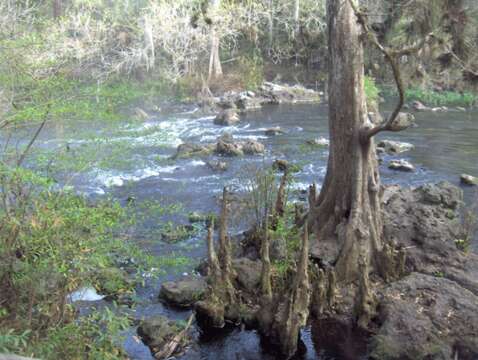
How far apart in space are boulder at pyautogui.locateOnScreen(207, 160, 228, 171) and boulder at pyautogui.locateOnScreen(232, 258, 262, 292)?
333 inches

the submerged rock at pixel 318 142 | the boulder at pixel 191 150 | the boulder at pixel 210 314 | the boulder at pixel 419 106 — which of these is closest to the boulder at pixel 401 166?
the submerged rock at pixel 318 142

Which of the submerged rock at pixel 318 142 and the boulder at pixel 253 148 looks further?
the submerged rock at pixel 318 142

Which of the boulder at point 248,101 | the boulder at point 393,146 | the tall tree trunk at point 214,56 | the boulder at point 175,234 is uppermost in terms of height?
the tall tree trunk at point 214,56

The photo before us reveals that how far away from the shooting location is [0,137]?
27.1 feet

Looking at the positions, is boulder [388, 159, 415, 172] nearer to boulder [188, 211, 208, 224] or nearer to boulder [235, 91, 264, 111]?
boulder [188, 211, 208, 224]

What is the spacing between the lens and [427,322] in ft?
25.1

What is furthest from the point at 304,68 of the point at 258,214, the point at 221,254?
the point at 221,254

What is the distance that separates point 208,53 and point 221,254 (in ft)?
94.4

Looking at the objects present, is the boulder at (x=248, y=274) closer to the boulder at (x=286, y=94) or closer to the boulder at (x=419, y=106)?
the boulder at (x=419, y=106)

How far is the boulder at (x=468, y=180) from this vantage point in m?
15.9

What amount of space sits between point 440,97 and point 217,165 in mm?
19012

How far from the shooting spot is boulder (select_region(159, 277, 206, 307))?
9.20 meters

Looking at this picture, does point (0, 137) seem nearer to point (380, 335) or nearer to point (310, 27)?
point (380, 335)

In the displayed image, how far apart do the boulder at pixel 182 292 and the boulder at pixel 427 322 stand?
127 inches
